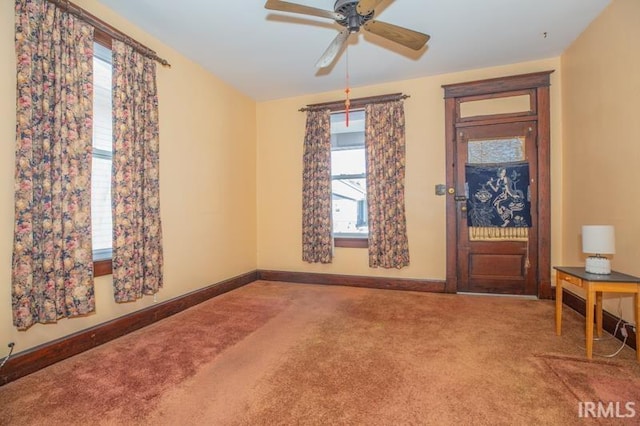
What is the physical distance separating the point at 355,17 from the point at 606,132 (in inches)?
94.7

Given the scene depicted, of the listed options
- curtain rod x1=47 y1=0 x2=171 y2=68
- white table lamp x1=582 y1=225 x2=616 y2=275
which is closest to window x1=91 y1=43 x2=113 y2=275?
curtain rod x1=47 y1=0 x2=171 y2=68

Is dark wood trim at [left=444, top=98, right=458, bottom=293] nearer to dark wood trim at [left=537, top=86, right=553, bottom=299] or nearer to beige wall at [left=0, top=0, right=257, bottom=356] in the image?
dark wood trim at [left=537, top=86, right=553, bottom=299]

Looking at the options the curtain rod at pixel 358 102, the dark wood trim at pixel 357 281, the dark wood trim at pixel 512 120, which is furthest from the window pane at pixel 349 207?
the dark wood trim at pixel 512 120

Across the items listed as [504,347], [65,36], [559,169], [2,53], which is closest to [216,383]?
[504,347]

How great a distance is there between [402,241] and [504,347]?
6.01 ft

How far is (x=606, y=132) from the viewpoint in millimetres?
2637

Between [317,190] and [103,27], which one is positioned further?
[317,190]

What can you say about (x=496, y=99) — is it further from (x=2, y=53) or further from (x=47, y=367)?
(x=47, y=367)

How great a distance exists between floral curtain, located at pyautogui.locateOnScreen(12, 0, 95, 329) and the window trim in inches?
6.0

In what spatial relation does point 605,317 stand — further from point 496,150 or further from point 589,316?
point 496,150

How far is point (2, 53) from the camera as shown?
1905 mm

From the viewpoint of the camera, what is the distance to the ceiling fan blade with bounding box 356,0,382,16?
1.89 metres

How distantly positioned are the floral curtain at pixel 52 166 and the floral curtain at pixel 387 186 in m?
3.05

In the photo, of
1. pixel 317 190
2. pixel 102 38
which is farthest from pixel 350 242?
pixel 102 38
